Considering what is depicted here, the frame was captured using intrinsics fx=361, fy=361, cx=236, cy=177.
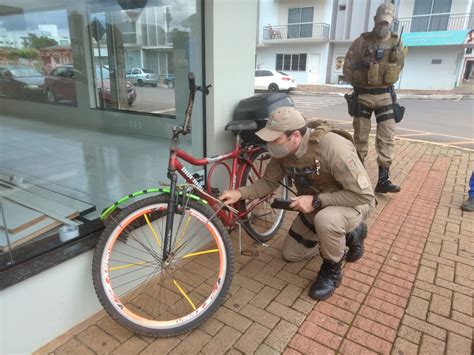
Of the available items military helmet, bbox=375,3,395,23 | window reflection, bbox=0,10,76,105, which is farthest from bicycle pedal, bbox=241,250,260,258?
window reflection, bbox=0,10,76,105

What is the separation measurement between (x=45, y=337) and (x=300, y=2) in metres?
25.9

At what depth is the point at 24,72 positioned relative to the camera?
5379 millimetres

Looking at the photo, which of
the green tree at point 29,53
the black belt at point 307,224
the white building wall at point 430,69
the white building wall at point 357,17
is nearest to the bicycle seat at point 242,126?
the black belt at point 307,224

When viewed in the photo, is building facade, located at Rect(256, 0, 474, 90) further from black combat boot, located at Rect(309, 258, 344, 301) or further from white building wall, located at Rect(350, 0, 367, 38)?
black combat boot, located at Rect(309, 258, 344, 301)

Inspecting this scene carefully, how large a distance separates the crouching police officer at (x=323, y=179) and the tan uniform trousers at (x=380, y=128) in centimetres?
183

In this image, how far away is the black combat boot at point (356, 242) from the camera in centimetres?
269

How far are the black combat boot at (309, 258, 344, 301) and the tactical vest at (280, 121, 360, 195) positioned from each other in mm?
509

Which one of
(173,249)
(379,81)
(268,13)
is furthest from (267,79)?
(173,249)

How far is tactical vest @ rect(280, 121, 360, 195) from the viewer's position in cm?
232

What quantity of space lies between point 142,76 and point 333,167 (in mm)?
3408

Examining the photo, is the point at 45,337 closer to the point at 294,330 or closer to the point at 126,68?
the point at 294,330

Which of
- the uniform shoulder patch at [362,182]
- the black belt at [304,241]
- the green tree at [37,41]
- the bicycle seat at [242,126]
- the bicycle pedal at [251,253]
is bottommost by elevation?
the bicycle pedal at [251,253]

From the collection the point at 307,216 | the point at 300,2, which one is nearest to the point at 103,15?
the point at 307,216

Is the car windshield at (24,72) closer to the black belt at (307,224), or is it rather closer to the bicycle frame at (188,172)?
the bicycle frame at (188,172)
